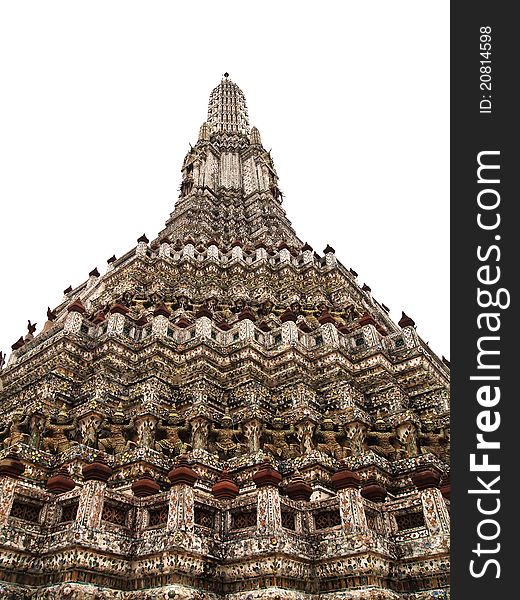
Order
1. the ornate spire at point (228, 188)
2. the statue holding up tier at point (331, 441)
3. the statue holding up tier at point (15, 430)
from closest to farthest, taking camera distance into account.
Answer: the statue holding up tier at point (15, 430)
the statue holding up tier at point (331, 441)
the ornate spire at point (228, 188)

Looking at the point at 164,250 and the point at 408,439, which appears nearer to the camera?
the point at 408,439

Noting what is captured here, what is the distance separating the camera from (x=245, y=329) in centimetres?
1789

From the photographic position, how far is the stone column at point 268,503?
880cm

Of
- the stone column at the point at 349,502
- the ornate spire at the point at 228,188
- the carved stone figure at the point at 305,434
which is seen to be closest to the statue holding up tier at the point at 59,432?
the carved stone figure at the point at 305,434

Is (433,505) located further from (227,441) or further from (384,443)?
(227,441)

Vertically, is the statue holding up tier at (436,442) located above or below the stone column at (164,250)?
below

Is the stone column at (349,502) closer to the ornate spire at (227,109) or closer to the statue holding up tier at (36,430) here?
the statue holding up tier at (36,430)

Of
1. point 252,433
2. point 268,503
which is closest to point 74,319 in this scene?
point 252,433

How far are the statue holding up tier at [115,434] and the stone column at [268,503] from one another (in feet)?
17.5

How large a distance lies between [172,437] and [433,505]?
7.49 m

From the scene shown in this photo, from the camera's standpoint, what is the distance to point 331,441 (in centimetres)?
1420

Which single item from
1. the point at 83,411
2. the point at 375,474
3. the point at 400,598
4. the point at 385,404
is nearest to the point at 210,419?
the point at 83,411

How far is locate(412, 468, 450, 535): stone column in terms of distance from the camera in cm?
887

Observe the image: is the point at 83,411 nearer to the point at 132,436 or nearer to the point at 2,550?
the point at 132,436
